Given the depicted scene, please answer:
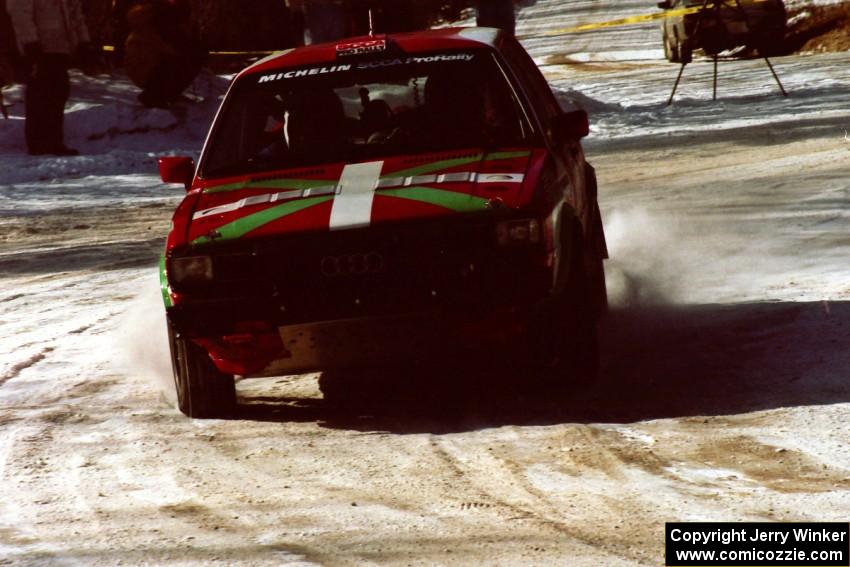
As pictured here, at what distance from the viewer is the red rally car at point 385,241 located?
20.1 ft

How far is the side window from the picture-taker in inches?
292

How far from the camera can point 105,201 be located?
15953 millimetres

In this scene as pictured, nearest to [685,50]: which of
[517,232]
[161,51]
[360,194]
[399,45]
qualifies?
[161,51]

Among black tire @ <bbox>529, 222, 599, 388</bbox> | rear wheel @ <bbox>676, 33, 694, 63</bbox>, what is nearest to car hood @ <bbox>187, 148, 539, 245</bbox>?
black tire @ <bbox>529, 222, 599, 388</bbox>

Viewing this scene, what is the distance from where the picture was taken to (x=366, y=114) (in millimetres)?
7344

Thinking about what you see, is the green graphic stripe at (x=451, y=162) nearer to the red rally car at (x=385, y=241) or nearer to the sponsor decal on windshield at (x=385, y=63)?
the red rally car at (x=385, y=241)

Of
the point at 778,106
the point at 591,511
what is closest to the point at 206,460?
the point at 591,511

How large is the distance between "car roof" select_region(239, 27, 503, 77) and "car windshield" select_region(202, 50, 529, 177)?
48 millimetres

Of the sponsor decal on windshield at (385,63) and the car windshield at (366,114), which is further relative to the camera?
the sponsor decal on windshield at (385,63)

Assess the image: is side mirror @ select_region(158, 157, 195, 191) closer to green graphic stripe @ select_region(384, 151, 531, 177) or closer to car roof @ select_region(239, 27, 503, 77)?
car roof @ select_region(239, 27, 503, 77)

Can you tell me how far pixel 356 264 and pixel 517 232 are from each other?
0.62m

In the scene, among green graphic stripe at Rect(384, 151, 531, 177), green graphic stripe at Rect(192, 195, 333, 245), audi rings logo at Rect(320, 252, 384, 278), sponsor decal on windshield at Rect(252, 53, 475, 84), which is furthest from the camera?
sponsor decal on windshield at Rect(252, 53, 475, 84)

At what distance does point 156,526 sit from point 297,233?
150cm

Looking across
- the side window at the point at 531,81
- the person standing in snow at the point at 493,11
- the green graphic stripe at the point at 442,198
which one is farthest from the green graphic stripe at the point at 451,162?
the person standing in snow at the point at 493,11
